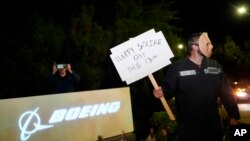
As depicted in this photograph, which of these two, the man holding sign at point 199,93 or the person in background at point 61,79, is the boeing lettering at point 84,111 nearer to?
the person in background at point 61,79

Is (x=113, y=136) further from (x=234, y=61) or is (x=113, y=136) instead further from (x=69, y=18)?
(x=234, y=61)

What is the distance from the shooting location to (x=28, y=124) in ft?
23.0

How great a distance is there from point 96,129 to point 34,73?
9.15 feet

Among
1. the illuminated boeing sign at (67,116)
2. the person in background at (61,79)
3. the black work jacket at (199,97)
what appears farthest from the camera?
the person in background at (61,79)

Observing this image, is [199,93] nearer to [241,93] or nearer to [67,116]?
[67,116]

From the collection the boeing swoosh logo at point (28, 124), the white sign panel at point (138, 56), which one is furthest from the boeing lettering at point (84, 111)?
the white sign panel at point (138, 56)

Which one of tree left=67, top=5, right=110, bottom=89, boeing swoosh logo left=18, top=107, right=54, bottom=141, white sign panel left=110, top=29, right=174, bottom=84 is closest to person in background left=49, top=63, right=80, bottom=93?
boeing swoosh logo left=18, top=107, right=54, bottom=141

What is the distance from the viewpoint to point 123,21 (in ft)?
43.4

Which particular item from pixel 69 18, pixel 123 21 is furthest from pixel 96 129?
pixel 123 21

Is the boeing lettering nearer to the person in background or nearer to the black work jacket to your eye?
the person in background

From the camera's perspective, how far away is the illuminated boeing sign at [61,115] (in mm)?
6971

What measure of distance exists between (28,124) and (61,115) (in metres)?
0.71

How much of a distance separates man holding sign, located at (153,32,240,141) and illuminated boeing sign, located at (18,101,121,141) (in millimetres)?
2840

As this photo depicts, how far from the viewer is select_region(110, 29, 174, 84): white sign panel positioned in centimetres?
600
